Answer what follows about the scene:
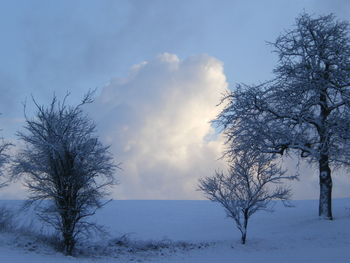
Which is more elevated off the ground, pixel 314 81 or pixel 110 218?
pixel 314 81

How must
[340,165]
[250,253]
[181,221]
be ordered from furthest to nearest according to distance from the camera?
[181,221] → [340,165] → [250,253]

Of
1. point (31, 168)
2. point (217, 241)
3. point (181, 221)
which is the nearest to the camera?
point (31, 168)

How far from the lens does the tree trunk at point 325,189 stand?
23.2 meters

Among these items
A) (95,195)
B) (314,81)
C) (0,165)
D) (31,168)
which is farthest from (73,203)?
(314,81)

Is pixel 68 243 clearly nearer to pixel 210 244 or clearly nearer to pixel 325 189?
pixel 210 244

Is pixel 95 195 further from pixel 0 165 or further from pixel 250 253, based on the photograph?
pixel 0 165

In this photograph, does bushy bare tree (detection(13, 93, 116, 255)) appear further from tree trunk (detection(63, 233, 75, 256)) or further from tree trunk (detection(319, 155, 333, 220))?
tree trunk (detection(319, 155, 333, 220))

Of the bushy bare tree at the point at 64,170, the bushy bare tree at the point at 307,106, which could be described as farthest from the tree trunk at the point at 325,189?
the bushy bare tree at the point at 64,170

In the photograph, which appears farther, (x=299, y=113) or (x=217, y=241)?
(x=299, y=113)

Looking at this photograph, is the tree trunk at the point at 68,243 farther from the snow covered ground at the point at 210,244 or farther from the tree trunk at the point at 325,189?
the tree trunk at the point at 325,189

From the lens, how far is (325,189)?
23453 mm

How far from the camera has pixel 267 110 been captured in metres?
24.4

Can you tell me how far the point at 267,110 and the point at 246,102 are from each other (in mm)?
1386

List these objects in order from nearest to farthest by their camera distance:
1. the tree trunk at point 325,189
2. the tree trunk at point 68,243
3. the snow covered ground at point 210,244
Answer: the snow covered ground at point 210,244 < the tree trunk at point 68,243 < the tree trunk at point 325,189
